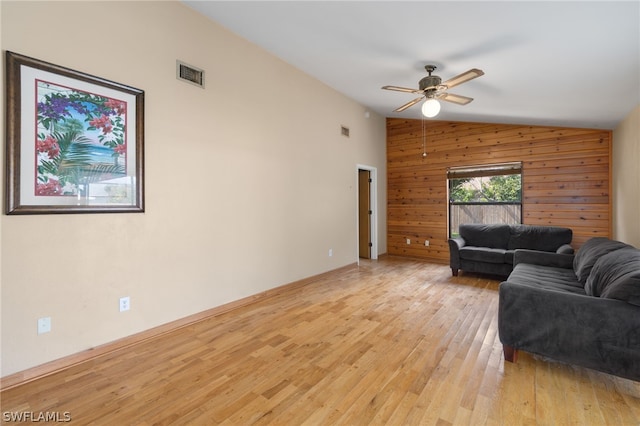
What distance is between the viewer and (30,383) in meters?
2.00

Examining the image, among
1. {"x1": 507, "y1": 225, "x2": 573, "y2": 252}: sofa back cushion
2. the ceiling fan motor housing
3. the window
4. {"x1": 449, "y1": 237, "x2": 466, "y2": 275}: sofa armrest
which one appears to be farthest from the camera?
the window

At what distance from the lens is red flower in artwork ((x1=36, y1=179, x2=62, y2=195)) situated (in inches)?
82.7

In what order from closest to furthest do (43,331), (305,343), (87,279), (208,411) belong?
(208,411)
(43,331)
(87,279)
(305,343)

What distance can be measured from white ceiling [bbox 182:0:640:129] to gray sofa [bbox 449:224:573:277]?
1757mm

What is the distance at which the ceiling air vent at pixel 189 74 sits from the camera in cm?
292

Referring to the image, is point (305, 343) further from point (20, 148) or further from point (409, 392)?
point (20, 148)

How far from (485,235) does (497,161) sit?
144 cm

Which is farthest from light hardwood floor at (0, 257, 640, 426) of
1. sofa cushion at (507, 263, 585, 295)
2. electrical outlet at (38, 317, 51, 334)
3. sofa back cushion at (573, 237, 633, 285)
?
sofa back cushion at (573, 237, 633, 285)

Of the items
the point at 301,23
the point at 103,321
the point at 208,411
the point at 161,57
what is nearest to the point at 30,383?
the point at 103,321

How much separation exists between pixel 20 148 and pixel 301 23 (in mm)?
2586

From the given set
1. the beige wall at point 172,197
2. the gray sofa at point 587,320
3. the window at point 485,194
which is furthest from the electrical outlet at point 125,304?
the window at point 485,194

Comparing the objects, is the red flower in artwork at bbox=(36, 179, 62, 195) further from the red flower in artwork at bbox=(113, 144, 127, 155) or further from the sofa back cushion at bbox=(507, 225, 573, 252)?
the sofa back cushion at bbox=(507, 225, 573, 252)

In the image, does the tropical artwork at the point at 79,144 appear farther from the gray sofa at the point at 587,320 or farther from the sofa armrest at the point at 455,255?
the sofa armrest at the point at 455,255

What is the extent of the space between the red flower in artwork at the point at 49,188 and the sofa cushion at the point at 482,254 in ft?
17.4
